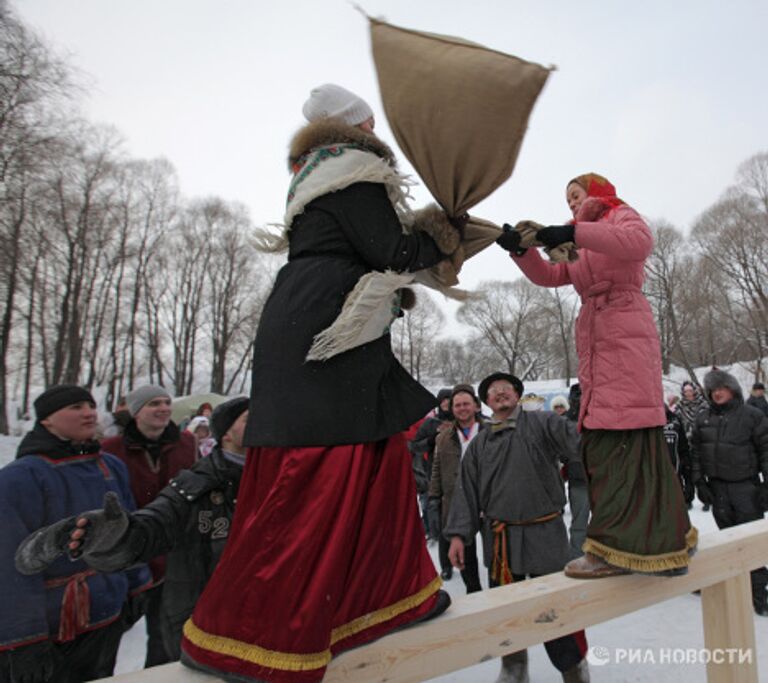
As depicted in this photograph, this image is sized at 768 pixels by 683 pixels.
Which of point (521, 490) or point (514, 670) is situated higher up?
point (521, 490)

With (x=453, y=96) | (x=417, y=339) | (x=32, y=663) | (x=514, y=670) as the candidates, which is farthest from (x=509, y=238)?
(x=417, y=339)

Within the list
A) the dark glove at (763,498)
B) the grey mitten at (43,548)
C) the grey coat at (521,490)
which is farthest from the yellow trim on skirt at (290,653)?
the dark glove at (763,498)

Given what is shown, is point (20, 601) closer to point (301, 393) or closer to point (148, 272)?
point (301, 393)

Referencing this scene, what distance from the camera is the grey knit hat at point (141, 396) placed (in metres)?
3.50

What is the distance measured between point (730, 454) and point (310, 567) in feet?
16.7

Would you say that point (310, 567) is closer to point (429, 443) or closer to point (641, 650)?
point (641, 650)

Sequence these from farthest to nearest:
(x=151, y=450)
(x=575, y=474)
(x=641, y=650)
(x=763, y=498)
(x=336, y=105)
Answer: (x=575, y=474) → (x=763, y=498) → (x=641, y=650) → (x=151, y=450) → (x=336, y=105)

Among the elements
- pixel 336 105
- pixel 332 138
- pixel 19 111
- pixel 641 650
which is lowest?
pixel 641 650

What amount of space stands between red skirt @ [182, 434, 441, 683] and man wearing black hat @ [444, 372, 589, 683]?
1793 mm

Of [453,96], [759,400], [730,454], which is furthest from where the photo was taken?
[759,400]

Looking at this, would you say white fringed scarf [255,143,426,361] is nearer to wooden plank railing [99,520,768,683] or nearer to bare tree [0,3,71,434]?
wooden plank railing [99,520,768,683]

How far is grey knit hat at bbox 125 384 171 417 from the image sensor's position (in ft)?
11.5

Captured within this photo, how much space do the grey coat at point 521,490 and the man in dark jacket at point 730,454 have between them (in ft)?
8.51

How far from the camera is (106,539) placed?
5.66 ft
